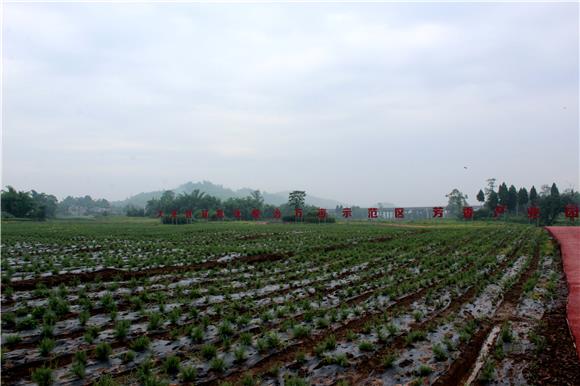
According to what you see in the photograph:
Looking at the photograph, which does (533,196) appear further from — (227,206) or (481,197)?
(227,206)

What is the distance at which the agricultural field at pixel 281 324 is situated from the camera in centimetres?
585

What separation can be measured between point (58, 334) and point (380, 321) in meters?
6.28

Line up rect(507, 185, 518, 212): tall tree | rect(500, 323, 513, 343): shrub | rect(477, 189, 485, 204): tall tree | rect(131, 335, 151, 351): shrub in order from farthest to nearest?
rect(477, 189, 485, 204): tall tree, rect(507, 185, 518, 212): tall tree, rect(500, 323, 513, 343): shrub, rect(131, 335, 151, 351): shrub

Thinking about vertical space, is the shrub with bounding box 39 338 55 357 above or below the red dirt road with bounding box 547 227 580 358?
below

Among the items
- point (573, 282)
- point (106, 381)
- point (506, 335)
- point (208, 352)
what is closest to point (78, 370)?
point (106, 381)

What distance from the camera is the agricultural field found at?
19.2 ft

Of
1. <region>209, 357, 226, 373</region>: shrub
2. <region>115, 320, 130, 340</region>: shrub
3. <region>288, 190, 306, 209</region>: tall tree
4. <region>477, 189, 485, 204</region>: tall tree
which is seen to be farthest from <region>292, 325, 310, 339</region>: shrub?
<region>477, 189, 485, 204</region>: tall tree

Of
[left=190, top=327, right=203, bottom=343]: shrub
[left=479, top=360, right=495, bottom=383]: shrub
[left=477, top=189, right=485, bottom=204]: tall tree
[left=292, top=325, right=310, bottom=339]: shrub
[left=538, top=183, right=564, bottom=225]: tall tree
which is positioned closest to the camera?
[left=479, top=360, right=495, bottom=383]: shrub

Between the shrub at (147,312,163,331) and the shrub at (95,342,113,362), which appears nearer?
the shrub at (95,342,113,362)

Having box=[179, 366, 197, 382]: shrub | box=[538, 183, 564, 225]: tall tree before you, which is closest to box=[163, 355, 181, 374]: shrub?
box=[179, 366, 197, 382]: shrub

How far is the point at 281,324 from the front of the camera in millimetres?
8148

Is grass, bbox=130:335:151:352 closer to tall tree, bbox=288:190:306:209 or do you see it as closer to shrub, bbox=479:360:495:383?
→ shrub, bbox=479:360:495:383

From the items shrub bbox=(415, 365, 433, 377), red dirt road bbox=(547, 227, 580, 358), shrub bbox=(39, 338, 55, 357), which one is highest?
red dirt road bbox=(547, 227, 580, 358)

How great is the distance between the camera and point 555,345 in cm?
696
